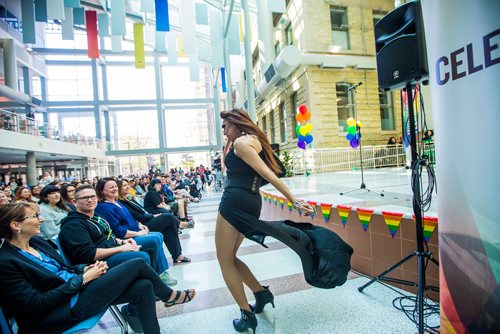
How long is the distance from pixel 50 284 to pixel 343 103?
48.1 feet

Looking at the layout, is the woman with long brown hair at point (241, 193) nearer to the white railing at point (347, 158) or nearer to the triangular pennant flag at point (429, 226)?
the triangular pennant flag at point (429, 226)

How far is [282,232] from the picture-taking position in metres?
1.75

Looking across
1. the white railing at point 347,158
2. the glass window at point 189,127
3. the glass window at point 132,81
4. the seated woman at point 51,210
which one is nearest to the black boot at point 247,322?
the seated woman at point 51,210

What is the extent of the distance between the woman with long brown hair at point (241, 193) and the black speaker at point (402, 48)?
0.99 meters

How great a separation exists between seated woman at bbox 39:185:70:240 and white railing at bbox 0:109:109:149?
35.1 feet

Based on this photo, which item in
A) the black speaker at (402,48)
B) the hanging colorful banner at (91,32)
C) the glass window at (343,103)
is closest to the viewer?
the black speaker at (402,48)

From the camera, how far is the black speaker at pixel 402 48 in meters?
1.69

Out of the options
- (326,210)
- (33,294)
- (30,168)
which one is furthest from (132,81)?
(33,294)

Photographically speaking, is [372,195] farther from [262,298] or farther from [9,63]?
[9,63]

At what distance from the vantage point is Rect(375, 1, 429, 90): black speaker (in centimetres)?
169

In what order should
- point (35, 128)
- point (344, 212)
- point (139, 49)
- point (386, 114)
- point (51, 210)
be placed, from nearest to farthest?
point (344, 212) → point (51, 210) → point (139, 49) → point (35, 128) → point (386, 114)

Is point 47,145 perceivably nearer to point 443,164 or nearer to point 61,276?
point 61,276

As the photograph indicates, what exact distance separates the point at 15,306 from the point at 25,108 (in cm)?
2582

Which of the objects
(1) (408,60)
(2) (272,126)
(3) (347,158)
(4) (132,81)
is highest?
(4) (132,81)
